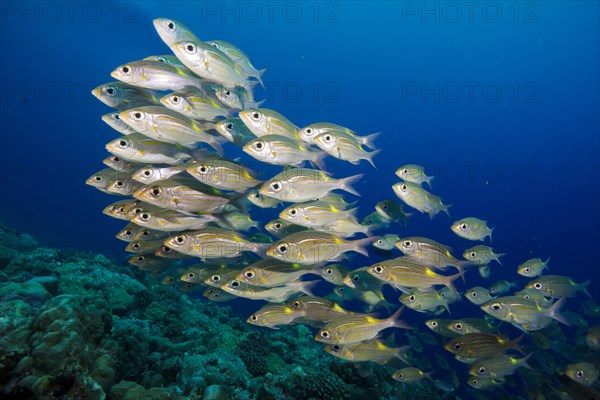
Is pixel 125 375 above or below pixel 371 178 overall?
below

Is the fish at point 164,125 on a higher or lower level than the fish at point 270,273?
higher

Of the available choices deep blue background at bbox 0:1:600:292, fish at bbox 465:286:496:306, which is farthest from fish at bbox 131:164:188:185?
deep blue background at bbox 0:1:600:292

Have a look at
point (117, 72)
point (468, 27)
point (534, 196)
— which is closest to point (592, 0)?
point (468, 27)

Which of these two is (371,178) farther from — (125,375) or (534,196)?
(125,375)

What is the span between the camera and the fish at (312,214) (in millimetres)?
4809

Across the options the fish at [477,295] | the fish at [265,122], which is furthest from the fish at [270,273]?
the fish at [477,295]

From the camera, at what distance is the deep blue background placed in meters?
45.5

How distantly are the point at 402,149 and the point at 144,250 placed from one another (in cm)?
7748

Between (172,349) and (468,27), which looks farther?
(468,27)

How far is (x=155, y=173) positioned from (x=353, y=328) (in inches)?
139

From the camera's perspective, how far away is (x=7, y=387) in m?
3.15

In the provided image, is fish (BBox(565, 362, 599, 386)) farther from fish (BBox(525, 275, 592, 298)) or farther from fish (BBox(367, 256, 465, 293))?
fish (BBox(367, 256, 465, 293))

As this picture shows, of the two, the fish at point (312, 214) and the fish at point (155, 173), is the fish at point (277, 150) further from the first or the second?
the fish at point (155, 173)

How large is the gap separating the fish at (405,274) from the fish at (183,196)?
2460 millimetres
